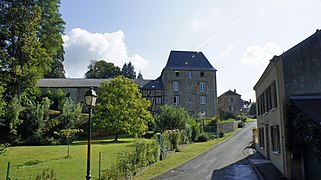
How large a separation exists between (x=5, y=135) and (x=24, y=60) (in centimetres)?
877

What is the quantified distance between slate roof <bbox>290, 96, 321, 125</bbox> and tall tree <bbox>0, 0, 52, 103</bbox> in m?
27.2

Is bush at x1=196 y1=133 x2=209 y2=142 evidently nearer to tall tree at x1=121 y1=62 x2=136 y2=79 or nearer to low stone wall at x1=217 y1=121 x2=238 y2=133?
low stone wall at x1=217 y1=121 x2=238 y2=133

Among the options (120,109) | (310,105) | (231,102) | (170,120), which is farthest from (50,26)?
(231,102)

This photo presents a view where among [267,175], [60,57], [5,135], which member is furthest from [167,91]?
[267,175]

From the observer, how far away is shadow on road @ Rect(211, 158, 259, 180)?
12.4 meters

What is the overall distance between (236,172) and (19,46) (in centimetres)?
2773

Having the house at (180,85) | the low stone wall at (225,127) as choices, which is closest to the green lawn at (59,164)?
the low stone wall at (225,127)

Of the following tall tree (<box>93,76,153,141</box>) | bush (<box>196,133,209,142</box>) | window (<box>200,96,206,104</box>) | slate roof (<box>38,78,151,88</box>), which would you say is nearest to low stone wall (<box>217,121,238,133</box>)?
bush (<box>196,133,209,142</box>)

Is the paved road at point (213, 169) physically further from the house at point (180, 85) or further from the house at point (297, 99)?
the house at point (180, 85)

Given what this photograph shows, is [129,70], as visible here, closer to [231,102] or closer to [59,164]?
[231,102]

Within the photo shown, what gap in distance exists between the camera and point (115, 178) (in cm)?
1083

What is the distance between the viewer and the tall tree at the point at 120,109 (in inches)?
1188

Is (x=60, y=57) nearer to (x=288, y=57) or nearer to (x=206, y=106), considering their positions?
(x=206, y=106)

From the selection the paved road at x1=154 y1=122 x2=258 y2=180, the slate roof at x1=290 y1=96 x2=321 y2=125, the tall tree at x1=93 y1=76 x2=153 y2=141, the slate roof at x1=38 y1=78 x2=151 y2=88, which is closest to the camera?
the slate roof at x1=290 y1=96 x2=321 y2=125
